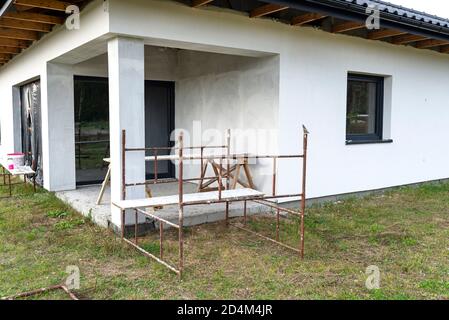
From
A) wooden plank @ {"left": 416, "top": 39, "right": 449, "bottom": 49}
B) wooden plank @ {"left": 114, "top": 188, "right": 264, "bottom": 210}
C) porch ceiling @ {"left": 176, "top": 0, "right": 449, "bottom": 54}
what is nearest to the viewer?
wooden plank @ {"left": 114, "top": 188, "right": 264, "bottom": 210}

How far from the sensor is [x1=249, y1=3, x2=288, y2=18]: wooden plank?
16.8ft

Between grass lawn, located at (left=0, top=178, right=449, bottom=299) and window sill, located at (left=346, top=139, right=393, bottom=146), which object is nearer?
grass lawn, located at (left=0, top=178, right=449, bottom=299)

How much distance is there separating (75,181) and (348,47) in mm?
5210

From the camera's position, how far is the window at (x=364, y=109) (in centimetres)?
716

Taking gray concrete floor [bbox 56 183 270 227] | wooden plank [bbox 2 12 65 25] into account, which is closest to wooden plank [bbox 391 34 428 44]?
gray concrete floor [bbox 56 183 270 227]

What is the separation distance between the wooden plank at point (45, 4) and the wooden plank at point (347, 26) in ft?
12.7

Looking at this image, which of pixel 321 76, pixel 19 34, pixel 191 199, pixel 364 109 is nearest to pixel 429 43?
pixel 364 109

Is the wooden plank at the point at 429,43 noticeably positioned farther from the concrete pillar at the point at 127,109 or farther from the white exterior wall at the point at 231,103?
the concrete pillar at the point at 127,109

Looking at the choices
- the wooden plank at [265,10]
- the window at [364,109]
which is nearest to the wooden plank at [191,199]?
the wooden plank at [265,10]

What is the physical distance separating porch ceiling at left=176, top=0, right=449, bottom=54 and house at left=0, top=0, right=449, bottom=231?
2 cm

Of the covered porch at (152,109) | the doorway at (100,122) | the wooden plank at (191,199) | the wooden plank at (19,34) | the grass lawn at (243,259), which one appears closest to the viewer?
the grass lawn at (243,259)

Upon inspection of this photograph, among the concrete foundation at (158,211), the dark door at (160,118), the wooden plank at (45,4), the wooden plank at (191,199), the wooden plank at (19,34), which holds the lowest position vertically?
the concrete foundation at (158,211)

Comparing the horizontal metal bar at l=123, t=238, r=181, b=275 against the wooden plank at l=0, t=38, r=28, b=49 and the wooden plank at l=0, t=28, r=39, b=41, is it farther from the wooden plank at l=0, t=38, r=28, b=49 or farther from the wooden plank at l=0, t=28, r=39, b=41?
the wooden plank at l=0, t=38, r=28, b=49

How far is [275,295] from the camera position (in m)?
3.37
